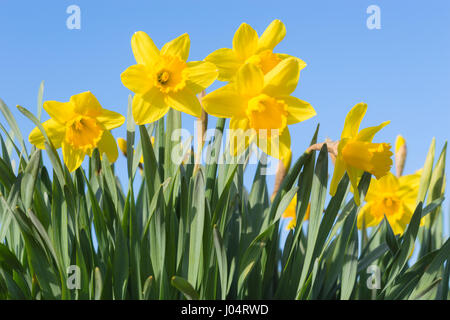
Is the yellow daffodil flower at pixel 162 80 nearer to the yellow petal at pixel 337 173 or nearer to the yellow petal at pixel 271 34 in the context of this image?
the yellow petal at pixel 271 34

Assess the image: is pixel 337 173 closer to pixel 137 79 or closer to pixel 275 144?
pixel 275 144

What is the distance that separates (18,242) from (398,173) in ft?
5.99

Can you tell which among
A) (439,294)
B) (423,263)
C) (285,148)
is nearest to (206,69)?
(285,148)

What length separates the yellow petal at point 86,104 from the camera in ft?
4.87

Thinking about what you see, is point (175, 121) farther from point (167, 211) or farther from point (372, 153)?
point (372, 153)

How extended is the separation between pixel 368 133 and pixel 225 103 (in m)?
0.50

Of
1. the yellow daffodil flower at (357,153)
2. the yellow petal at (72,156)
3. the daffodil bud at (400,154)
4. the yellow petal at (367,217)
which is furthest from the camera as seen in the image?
the daffodil bud at (400,154)

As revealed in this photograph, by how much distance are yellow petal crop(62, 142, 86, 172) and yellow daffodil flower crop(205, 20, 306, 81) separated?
543 mm

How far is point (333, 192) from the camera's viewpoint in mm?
1492

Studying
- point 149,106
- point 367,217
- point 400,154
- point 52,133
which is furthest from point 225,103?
point 400,154

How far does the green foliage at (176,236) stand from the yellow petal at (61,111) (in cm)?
9

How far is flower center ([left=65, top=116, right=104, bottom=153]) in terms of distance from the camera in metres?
1.50

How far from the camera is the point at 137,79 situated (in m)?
1.39

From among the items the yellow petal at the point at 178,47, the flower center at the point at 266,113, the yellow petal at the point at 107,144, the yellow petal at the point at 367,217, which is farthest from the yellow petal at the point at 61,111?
the yellow petal at the point at 367,217
